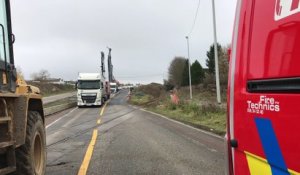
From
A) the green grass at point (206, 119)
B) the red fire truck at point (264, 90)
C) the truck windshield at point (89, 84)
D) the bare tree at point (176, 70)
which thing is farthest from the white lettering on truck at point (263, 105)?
the bare tree at point (176, 70)

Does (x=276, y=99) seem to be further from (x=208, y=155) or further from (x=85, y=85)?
(x=85, y=85)

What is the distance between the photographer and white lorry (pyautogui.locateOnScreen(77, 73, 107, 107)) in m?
48.5

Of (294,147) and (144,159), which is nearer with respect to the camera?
(294,147)

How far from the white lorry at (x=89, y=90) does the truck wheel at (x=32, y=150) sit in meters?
40.8

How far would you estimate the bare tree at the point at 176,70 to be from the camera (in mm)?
112675

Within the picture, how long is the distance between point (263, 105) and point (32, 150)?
15.0 ft

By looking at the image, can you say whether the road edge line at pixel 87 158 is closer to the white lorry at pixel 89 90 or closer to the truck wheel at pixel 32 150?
the truck wheel at pixel 32 150

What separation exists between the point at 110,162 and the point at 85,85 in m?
40.0

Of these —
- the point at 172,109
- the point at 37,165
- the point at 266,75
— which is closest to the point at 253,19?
the point at 266,75

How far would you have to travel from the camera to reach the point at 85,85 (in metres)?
49.8

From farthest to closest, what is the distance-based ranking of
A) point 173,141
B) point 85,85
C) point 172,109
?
1. point 85,85
2. point 172,109
3. point 173,141

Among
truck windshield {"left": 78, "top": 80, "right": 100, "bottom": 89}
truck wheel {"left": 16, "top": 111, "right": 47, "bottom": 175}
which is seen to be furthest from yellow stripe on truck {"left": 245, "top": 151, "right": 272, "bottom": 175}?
truck windshield {"left": 78, "top": 80, "right": 100, "bottom": 89}

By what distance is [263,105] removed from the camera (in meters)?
3.05

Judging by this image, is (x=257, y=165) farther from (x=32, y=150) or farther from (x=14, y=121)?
(x=32, y=150)
